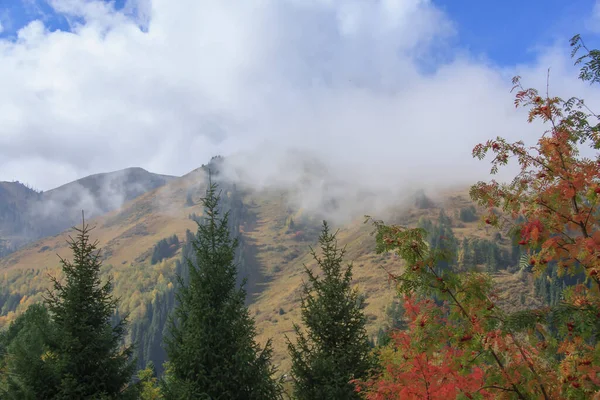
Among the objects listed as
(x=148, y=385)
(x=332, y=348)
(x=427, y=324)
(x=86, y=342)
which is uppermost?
(x=427, y=324)

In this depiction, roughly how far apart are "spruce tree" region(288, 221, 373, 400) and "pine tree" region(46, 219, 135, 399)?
7.39m

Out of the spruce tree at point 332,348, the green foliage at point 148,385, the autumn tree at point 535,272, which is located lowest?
the green foliage at point 148,385

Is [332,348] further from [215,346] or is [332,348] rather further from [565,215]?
[565,215]

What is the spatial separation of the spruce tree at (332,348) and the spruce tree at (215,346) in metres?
2.27

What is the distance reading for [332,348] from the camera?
19.1 meters

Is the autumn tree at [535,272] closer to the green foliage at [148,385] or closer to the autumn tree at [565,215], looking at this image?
the autumn tree at [565,215]

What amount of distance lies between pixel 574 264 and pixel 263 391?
40.9 ft

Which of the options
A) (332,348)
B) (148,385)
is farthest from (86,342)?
(148,385)

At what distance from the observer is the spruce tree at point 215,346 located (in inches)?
615

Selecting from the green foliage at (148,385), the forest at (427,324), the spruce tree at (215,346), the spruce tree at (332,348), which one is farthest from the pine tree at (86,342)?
the spruce tree at (332,348)

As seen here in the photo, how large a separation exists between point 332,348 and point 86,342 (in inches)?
398

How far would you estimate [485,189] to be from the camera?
8141mm

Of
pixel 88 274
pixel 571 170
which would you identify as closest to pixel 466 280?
pixel 571 170

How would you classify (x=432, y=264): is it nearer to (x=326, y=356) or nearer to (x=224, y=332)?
(x=224, y=332)
